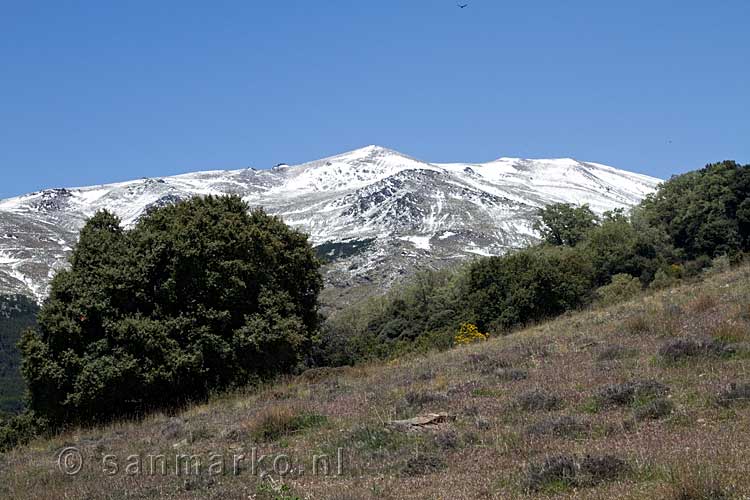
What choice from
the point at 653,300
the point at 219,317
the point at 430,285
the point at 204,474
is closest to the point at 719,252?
the point at 430,285

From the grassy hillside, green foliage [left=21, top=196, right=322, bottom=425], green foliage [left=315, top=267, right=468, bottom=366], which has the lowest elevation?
green foliage [left=315, top=267, right=468, bottom=366]

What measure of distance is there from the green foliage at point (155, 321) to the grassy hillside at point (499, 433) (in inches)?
198

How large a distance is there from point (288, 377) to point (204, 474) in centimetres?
1088

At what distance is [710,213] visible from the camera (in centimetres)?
6612

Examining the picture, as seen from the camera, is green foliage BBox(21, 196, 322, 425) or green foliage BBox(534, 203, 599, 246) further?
green foliage BBox(534, 203, 599, 246)

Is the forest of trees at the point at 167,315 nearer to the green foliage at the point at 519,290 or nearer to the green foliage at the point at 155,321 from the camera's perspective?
the green foliage at the point at 155,321

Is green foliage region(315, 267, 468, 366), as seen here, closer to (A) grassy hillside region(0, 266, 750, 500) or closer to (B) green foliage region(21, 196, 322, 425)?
(B) green foliage region(21, 196, 322, 425)

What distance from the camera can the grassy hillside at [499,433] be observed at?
23.5 ft

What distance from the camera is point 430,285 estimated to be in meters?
86.7

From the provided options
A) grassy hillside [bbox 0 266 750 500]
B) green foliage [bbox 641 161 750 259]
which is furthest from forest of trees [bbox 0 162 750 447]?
green foliage [bbox 641 161 750 259]

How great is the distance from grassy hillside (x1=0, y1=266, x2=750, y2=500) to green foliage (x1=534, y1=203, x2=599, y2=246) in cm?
7191

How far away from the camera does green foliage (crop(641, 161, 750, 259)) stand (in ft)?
210

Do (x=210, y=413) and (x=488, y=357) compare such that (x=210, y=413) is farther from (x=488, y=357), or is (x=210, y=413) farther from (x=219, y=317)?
(x=219, y=317)

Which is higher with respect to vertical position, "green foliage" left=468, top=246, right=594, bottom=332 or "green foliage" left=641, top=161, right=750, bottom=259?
"green foliage" left=641, top=161, right=750, bottom=259
